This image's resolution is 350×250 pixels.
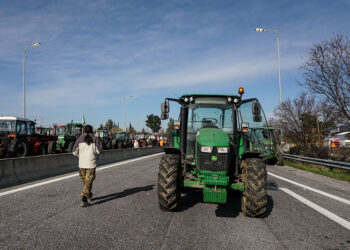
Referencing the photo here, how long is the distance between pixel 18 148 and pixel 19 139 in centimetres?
53

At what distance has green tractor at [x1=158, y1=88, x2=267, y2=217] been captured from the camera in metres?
5.38

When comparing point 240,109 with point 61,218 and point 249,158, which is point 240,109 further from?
point 61,218

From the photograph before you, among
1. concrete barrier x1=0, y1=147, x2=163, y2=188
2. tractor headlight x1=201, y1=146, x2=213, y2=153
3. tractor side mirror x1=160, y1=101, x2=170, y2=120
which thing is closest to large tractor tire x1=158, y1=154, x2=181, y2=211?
tractor headlight x1=201, y1=146, x2=213, y2=153

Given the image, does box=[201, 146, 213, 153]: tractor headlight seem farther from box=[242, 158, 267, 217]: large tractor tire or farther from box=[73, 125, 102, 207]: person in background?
box=[73, 125, 102, 207]: person in background

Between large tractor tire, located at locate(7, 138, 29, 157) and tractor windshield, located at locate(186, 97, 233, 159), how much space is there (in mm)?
12021

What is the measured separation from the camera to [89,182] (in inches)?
251

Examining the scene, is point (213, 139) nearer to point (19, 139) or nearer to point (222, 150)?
point (222, 150)

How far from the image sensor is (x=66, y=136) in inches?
852

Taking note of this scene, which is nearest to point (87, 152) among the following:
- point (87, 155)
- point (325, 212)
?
point (87, 155)

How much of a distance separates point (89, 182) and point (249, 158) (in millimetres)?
3414

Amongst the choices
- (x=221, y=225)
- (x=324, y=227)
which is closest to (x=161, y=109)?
(x=221, y=225)

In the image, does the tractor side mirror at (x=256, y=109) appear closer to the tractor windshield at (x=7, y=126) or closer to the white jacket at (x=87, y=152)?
the white jacket at (x=87, y=152)

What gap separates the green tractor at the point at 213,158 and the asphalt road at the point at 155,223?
0.43 meters

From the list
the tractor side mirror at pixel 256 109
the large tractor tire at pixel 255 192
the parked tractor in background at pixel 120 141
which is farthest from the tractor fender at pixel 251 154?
the parked tractor in background at pixel 120 141
